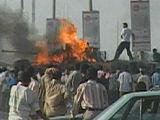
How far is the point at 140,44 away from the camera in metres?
21.1

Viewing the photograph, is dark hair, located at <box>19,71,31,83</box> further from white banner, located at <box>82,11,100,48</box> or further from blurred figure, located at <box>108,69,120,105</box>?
white banner, located at <box>82,11,100,48</box>

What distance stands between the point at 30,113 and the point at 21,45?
43681mm

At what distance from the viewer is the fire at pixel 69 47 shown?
29578mm

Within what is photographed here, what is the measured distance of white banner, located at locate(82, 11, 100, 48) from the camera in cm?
2412

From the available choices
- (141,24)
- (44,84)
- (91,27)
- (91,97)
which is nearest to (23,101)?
(91,97)

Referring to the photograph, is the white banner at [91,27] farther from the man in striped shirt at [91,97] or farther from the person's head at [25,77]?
the person's head at [25,77]

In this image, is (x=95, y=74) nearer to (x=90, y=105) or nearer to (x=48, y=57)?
(x=90, y=105)

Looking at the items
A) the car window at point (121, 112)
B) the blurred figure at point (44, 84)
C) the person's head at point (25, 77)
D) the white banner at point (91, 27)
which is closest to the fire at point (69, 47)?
the white banner at point (91, 27)

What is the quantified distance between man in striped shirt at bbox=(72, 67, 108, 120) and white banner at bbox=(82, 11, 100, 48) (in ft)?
46.6

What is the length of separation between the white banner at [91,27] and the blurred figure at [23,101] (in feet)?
50.4

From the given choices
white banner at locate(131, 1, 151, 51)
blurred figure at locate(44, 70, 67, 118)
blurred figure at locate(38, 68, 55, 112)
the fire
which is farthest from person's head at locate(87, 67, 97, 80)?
the fire

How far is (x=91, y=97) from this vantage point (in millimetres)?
9656

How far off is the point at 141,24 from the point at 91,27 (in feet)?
11.9

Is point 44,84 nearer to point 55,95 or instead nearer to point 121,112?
point 55,95
